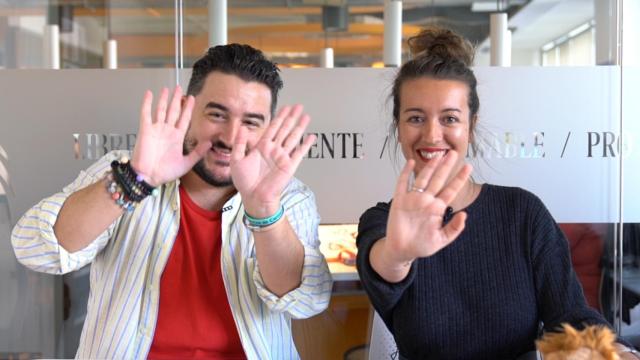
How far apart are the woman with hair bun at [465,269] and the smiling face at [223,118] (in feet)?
1.27

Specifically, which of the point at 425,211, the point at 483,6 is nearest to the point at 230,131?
the point at 425,211

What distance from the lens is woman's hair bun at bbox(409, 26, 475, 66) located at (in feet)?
5.16

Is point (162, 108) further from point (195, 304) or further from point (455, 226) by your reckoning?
point (455, 226)

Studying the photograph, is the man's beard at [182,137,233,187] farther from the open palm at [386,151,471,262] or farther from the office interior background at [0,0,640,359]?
the office interior background at [0,0,640,359]

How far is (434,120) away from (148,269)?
0.82m

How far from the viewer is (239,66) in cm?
162

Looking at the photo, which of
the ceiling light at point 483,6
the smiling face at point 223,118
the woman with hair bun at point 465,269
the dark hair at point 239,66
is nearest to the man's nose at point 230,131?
the smiling face at point 223,118

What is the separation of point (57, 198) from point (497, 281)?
1.07 meters

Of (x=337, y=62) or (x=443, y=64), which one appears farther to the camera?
(x=337, y=62)

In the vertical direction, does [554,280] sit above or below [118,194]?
below

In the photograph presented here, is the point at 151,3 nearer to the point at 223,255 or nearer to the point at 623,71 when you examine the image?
the point at 223,255

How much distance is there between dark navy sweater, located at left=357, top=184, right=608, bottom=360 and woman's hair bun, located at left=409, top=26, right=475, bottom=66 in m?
0.43

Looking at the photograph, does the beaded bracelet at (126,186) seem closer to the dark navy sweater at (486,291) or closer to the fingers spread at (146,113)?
the fingers spread at (146,113)

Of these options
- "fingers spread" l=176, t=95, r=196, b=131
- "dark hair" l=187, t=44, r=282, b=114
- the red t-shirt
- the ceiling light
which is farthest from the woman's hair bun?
the ceiling light
